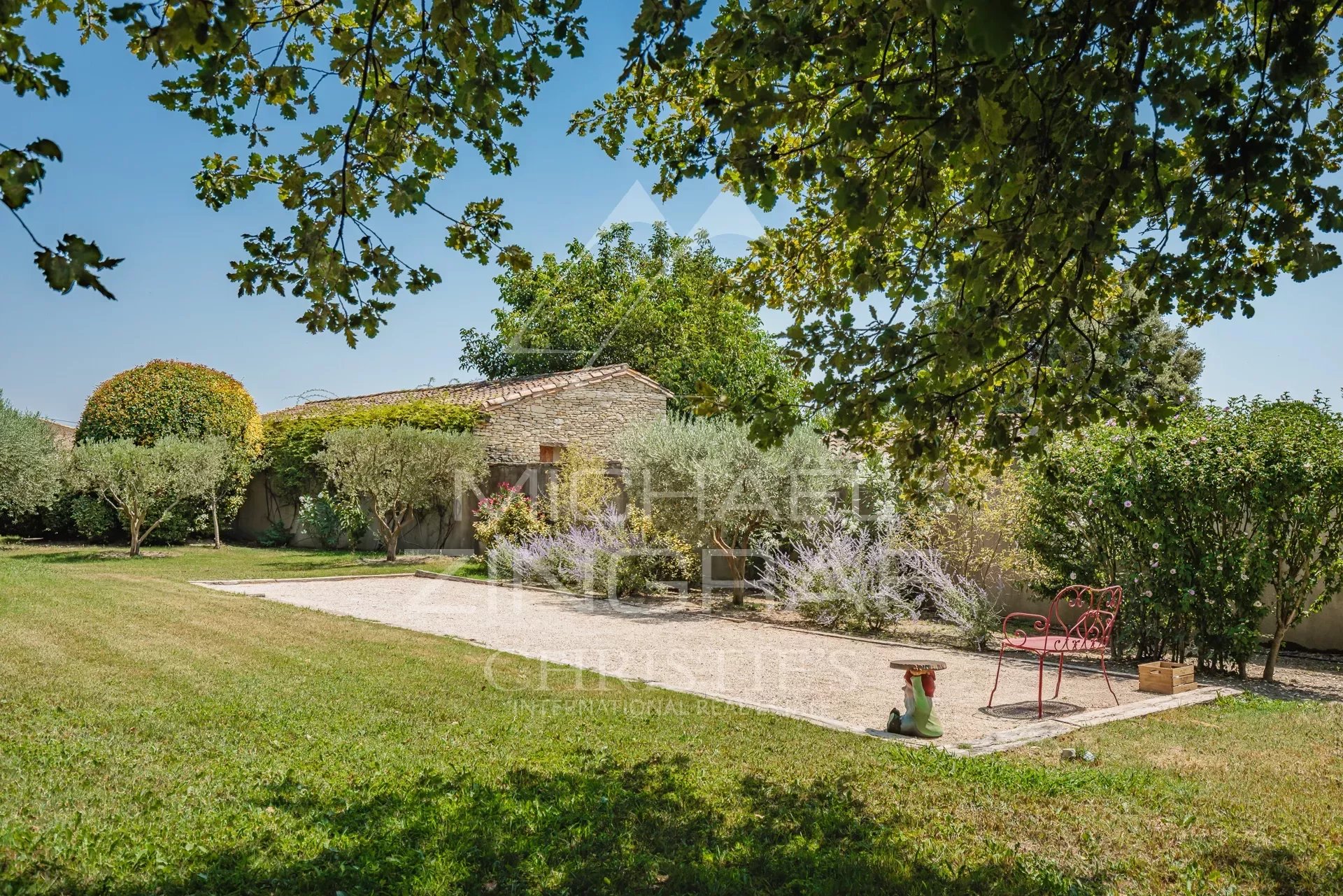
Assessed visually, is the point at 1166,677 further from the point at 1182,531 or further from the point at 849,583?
the point at 849,583

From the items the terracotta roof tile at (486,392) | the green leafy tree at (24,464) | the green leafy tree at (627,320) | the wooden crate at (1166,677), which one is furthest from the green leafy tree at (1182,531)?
the green leafy tree at (24,464)

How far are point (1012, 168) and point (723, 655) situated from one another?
6281mm

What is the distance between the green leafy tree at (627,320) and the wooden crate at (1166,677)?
1992 centimetres

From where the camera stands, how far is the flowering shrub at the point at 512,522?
50.5 feet

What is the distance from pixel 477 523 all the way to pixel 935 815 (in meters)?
13.2

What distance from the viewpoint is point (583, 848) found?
357 cm

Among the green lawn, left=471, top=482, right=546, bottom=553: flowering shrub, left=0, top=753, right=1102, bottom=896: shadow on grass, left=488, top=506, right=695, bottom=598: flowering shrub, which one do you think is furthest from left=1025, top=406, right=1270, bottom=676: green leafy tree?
left=471, top=482, right=546, bottom=553: flowering shrub

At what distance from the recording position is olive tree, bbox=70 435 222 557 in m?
16.3

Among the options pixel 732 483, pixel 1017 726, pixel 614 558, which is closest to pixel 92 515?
pixel 614 558

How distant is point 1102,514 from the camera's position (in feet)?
26.8

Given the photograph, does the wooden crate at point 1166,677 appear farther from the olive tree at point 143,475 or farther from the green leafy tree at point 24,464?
the green leafy tree at point 24,464

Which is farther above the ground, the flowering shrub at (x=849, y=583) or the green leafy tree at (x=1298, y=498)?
the green leafy tree at (x=1298, y=498)

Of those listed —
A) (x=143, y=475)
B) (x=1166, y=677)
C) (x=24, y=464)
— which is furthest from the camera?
(x=24, y=464)

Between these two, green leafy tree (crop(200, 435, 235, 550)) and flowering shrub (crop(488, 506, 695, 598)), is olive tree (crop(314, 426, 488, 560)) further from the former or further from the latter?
flowering shrub (crop(488, 506, 695, 598))
